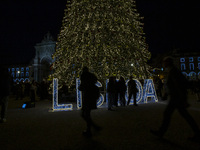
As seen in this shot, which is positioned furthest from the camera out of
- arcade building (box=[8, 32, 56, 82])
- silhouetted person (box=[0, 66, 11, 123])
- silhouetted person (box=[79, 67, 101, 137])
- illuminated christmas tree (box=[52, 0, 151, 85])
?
arcade building (box=[8, 32, 56, 82])

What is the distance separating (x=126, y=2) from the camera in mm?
13930

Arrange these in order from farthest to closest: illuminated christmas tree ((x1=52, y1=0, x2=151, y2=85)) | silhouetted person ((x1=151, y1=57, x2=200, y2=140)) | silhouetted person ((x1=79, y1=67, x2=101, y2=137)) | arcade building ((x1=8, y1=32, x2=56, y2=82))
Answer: arcade building ((x1=8, y1=32, x2=56, y2=82)) < illuminated christmas tree ((x1=52, y1=0, x2=151, y2=85)) < silhouetted person ((x1=79, y1=67, x2=101, y2=137)) < silhouetted person ((x1=151, y1=57, x2=200, y2=140))

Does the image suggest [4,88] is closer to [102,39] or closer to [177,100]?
[177,100]

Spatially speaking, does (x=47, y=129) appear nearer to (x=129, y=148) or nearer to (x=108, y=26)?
(x=129, y=148)

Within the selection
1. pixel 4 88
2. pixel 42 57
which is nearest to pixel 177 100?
pixel 4 88

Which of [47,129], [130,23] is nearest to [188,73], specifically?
[130,23]

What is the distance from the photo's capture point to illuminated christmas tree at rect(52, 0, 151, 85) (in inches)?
533

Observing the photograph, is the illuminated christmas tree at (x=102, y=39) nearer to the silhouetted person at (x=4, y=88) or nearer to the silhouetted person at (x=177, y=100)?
the silhouetted person at (x=4, y=88)

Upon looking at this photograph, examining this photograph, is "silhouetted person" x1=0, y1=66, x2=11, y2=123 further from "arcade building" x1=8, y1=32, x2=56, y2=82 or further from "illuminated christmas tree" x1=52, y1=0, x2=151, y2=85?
"arcade building" x1=8, y1=32, x2=56, y2=82

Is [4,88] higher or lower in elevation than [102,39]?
lower

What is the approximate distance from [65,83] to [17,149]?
1140cm

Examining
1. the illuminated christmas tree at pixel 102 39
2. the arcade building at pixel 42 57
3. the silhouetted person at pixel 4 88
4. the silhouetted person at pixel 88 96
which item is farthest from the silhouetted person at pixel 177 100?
the arcade building at pixel 42 57

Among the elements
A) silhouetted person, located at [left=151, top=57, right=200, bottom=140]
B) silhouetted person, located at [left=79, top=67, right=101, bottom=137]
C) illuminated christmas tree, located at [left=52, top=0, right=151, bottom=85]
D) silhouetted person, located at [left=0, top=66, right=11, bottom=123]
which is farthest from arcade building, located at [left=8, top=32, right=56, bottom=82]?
silhouetted person, located at [left=151, top=57, right=200, bottom=140]

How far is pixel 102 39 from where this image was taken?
44.5 ft
